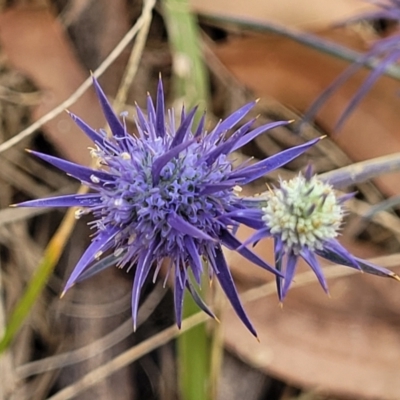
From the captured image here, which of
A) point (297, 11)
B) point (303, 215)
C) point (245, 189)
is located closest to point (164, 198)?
point (303, 215)

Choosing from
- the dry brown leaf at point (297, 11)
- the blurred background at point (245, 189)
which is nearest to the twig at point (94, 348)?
the blurred background at point (245, 189)

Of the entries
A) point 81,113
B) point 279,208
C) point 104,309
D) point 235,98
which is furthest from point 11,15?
point 279,208

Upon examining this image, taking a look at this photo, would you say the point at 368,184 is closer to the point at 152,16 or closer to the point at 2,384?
the point at 152,16

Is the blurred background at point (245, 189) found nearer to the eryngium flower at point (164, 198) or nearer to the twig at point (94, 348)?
the twig at point (94, 348)

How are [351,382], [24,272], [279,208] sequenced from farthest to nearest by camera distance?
[24,272], [351,382], [279,208]


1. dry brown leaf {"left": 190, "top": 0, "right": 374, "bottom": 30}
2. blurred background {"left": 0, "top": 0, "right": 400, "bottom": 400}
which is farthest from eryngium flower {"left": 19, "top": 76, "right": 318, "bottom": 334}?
dry brown leaf {"left": 190, "top": 0, "right": 374, "bottom": 30}

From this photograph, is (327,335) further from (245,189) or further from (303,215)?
(303,215)

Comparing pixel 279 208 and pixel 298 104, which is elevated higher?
pixel 298 104
